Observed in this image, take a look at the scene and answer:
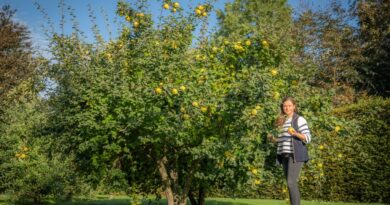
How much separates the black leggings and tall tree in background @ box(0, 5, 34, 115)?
15.7 meters

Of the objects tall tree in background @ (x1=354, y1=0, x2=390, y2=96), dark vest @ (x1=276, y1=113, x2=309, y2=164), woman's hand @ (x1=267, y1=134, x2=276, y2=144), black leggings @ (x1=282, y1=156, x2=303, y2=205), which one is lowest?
black leggings @ (x1=282, y1=156, x2=303, y2=205)

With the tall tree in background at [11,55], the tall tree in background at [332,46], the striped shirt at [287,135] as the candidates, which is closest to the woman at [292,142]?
the striped shirt at [287,135]

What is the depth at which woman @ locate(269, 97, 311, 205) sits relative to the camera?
5.25 m

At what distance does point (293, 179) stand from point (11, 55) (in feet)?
64.3

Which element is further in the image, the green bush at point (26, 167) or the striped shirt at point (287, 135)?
the green bush at point (26, 167)

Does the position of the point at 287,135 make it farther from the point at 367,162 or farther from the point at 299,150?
the point at 367,162

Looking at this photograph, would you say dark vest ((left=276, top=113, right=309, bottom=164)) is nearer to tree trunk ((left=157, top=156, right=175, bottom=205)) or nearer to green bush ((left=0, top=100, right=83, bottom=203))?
tree trunk ((left=157, top=156, right=175, bottom=205))

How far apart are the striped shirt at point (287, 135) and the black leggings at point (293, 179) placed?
5.0 inches

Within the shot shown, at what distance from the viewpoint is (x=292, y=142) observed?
5285mm

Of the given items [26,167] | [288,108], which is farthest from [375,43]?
[288,108]

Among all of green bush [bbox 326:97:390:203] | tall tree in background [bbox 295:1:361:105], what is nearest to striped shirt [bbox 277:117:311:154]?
green bush [bbox 326:97:390:203]

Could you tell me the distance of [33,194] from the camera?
34.6ft

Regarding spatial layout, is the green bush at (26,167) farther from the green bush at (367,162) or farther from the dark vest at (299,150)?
the green bush at (367,162)

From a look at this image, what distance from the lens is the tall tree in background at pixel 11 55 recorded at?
19.5 metres
